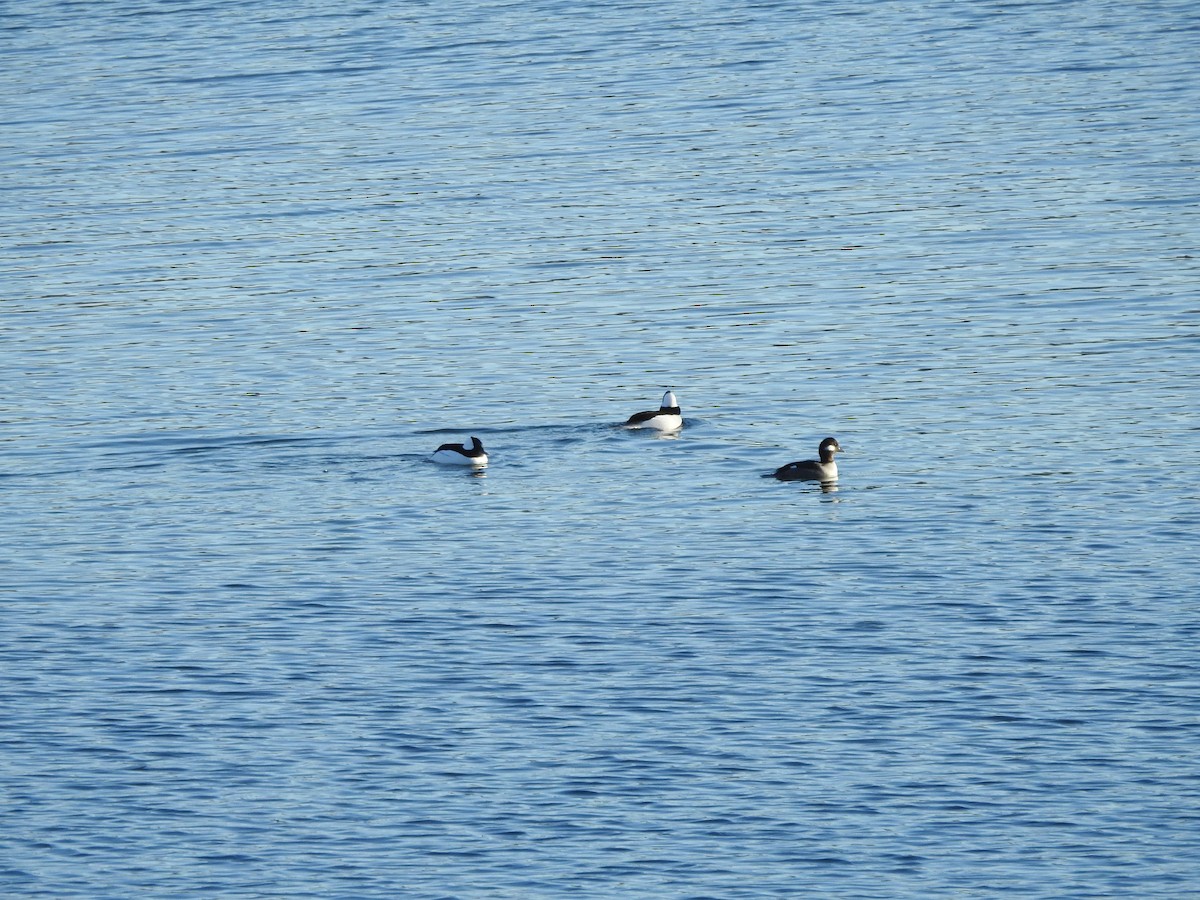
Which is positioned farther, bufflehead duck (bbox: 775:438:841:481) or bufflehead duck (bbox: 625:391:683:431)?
bufflehead duck (bbox: 625:391:683:431)

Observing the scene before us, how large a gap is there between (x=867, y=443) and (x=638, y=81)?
33.5 m

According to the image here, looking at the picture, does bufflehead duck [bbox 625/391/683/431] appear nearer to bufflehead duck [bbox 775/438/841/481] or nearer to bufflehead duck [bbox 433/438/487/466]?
bufflehead duck [bbox 433/438/487/466]

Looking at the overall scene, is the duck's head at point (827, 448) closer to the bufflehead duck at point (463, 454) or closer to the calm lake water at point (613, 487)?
the calm lake water at point (613, 487)

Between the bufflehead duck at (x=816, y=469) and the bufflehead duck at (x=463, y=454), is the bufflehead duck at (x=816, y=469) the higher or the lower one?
the lower one

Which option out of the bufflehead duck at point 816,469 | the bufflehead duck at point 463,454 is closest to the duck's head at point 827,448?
the bufflehead duck at point 816,469

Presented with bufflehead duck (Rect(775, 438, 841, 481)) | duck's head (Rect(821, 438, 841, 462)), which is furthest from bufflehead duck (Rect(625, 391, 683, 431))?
duck's head (Rect(821, 438, 841, 462))

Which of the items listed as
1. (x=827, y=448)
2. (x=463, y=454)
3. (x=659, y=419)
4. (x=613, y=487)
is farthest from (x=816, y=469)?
(x=463, y=454)

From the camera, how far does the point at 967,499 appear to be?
28.8m

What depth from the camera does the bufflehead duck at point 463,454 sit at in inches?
1228

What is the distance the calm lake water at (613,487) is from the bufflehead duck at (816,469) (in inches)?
18.3

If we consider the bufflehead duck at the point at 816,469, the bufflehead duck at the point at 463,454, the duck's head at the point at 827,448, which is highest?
the bufflehead duck at the point at 463,454

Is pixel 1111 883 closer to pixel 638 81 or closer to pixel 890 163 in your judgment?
pixel 890 163

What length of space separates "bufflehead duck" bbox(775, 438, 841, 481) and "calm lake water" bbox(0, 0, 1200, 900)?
18.3 inches

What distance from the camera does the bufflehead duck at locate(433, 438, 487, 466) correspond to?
31203 millimetres
